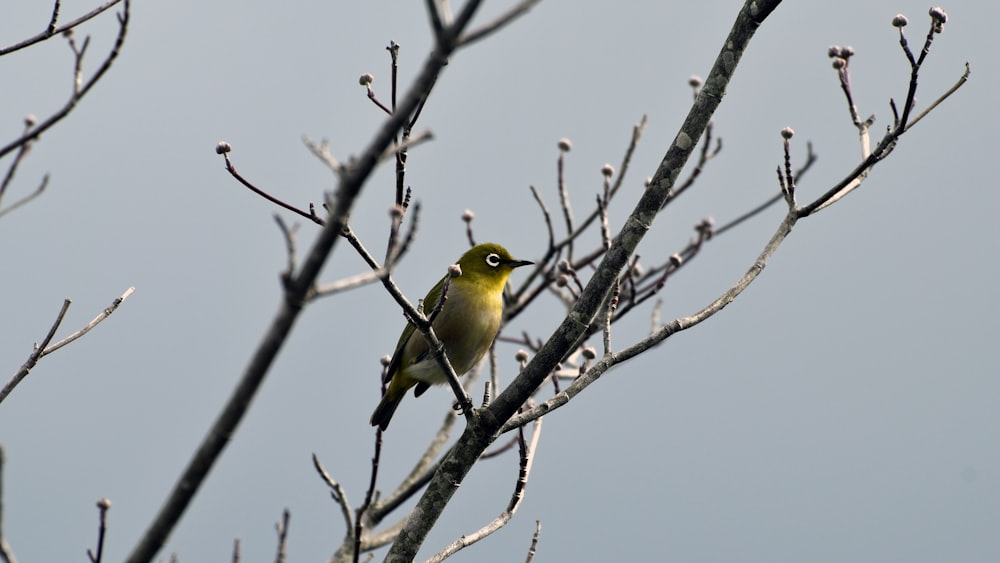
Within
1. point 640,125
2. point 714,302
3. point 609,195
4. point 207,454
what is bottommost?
point 207,454

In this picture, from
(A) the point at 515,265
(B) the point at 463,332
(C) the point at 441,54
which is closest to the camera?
(C) the point at 441,54

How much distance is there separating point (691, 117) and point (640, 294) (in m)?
2.16

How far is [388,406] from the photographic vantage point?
28.8 feet

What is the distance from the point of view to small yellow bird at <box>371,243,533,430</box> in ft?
27.0

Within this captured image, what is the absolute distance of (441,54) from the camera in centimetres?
264

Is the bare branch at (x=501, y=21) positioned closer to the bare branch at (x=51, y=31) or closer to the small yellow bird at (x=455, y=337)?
the bare branch at (x=51, y=31)

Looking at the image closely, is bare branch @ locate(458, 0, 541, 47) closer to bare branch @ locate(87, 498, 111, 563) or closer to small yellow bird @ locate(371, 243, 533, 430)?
bare branch @ locate(87, 498, 111, 563)

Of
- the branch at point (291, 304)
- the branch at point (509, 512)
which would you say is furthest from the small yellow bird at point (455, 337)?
the branch at point (291, 304)

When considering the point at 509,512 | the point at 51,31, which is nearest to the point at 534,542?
the point at 509,512

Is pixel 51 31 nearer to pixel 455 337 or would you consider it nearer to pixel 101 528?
pixel 101 528

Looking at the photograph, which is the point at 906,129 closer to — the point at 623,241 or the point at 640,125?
the point at 623,241

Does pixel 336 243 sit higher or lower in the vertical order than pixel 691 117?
lower

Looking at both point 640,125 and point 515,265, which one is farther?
point 515,265

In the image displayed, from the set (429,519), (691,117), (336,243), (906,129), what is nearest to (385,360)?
(429,519)
